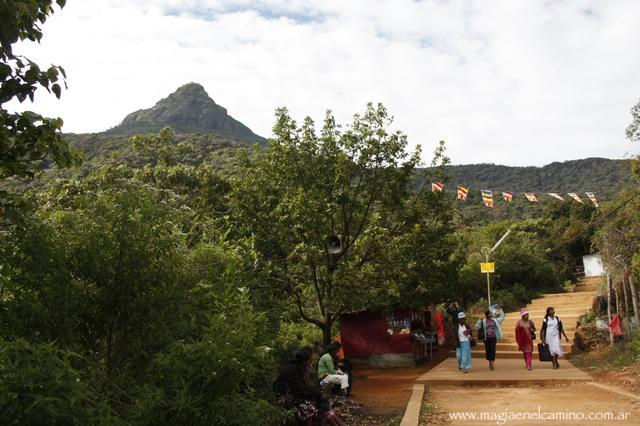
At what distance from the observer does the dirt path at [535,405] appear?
7.67m

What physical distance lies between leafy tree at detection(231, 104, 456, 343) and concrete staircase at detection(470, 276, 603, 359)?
23.0 feet

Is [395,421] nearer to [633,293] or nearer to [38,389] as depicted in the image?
[38,389]

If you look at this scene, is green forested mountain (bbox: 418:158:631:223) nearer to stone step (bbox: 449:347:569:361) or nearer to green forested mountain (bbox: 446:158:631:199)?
green forested mountain (bbox: 446:158:631:199)

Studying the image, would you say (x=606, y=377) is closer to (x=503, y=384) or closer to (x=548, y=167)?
(x=503, y=384)

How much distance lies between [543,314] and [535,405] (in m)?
15.4

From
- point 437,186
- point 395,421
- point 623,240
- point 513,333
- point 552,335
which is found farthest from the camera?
point 513,333

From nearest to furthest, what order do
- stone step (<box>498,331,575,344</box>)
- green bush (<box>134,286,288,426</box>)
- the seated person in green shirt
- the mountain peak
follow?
green bush (<box>134,286,288,426</box>)
the seated person in green shirt
stone step (<box>498,331,575,344</box>)
the mountain peak

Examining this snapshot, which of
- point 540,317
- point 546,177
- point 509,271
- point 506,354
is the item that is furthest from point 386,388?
point 546,177

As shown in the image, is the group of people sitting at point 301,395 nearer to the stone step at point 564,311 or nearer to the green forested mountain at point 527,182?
the stone step at point 564,311

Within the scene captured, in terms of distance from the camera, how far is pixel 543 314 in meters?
23.0

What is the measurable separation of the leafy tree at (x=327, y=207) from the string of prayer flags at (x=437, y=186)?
522mm

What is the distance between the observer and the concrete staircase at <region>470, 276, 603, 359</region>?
18.0m

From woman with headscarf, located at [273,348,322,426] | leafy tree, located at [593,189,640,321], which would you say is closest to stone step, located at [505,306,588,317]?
leafy tree, located at [593,189,640,321]

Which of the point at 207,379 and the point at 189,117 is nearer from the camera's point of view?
the point at 207,379
